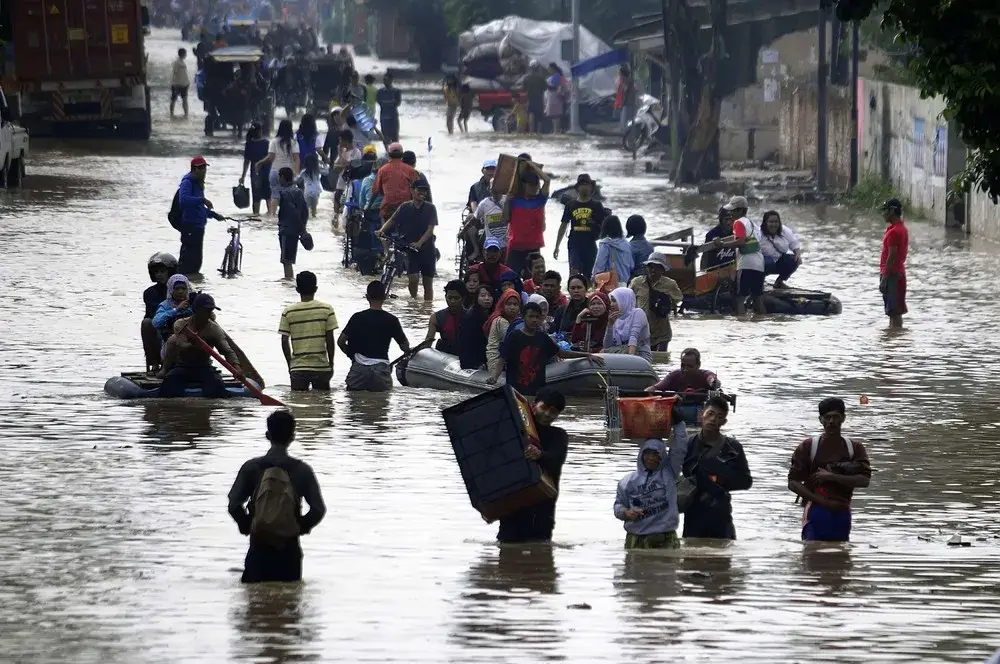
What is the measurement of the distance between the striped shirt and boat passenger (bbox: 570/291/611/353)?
2.22m

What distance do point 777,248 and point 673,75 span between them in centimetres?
1839

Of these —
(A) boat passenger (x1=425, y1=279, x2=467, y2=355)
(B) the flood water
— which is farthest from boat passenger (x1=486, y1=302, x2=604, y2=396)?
(A) boat passenger (x1=425, y1=279, x2=467, y2=355)

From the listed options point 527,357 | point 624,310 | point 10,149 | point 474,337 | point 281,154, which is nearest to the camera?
point 527,357

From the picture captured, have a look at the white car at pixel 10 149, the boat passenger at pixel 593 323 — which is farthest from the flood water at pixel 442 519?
the white car at pixel 10 149

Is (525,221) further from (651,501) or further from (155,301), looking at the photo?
(651,501)

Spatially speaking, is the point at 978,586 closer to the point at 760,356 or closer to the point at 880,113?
the point at 760,356

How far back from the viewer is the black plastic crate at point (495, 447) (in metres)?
11.2

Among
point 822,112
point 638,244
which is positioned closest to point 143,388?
point 638,244

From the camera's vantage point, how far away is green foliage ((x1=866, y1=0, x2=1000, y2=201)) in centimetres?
1150

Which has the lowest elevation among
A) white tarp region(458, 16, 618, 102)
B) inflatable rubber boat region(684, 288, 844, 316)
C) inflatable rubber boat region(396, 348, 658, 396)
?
inflatable rubber boat region(684, 288, 844, 316)

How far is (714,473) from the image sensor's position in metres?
11.1

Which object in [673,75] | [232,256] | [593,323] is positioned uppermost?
[673,75]

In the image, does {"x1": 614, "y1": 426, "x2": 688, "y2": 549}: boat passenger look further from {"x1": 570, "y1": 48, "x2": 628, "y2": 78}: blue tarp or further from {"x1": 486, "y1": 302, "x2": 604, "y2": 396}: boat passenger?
{"x1": 570, "y1": 48, "x2": 628, "y2": 78}: blue tarp

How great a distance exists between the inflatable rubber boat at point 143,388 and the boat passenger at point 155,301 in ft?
0.63
